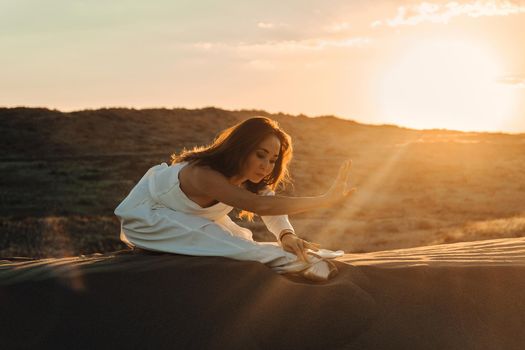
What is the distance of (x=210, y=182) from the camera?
12.0 feet

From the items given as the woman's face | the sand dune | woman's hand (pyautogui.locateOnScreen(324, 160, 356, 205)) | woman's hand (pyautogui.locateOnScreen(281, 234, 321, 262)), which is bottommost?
the sand dune

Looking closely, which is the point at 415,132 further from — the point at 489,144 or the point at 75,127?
the point at 75,127

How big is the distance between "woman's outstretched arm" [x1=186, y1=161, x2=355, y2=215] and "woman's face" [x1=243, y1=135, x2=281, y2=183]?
173 mm

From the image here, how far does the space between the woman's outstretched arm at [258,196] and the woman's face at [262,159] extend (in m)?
0.17

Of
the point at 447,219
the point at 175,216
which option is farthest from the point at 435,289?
the point at 447,219

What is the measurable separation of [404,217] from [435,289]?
13.1 meters

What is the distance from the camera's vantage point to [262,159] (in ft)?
12.4

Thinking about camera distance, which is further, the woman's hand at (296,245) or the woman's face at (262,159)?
the woman's face at (262,159)

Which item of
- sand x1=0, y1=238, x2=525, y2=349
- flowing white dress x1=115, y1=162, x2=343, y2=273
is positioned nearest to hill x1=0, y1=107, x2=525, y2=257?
flowing white dress x1=115, y1=162, x2=343, y2=273

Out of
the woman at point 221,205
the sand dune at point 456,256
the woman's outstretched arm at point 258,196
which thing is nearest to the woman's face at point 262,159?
the woman at point 221,205

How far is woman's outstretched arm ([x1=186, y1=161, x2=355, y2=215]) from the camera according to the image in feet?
11.3

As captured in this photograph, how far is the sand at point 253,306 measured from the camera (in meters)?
3.16

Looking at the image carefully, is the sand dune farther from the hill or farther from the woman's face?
the hill

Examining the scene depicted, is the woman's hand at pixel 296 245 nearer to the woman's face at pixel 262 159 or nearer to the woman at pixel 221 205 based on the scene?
the woman at pixel 221 205
